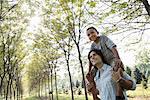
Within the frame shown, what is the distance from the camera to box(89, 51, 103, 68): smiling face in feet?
11.2

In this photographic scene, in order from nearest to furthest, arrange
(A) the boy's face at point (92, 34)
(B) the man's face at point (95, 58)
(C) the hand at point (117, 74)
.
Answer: (C) the hand at point (117, 74) < (B) the man's face at point (95, 58) < (A) the boy's face at point (92, 34)

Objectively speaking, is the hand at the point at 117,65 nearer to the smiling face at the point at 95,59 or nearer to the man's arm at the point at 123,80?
the man's arm at the point at 123,80

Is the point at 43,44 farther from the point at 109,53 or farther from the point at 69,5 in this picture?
the point at 109,53

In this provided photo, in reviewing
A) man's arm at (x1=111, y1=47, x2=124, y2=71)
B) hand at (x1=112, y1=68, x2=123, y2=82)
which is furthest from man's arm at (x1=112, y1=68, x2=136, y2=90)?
man's arm at (x1=111, y1=47, x2=124, y2=71)

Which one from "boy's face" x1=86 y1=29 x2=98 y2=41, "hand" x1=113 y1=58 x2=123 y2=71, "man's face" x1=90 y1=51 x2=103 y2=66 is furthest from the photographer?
"boy's face" x1=86 y1=29 x2=98 y2=41

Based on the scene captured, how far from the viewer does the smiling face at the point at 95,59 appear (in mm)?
3409

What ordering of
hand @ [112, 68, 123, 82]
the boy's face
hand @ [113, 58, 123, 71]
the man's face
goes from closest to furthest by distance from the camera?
hand @ [112, 68, 123, 82] → hand @ [113, 58, 123, 71] → the man's face → the boy's face

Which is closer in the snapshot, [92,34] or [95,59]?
Result: [95,59]

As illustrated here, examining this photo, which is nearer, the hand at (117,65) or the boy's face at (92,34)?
the hand at (117,65)

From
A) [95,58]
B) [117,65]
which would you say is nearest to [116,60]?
[117,65]

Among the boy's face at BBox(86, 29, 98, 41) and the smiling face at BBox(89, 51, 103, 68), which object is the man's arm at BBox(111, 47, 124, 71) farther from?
the boy's face at BBox(86, 29, 98, 41)

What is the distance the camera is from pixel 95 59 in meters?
3.42

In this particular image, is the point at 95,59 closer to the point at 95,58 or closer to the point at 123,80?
the point at 95,58

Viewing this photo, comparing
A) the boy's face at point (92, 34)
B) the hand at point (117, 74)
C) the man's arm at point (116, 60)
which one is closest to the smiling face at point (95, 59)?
the man's arm at point (116, 60)
